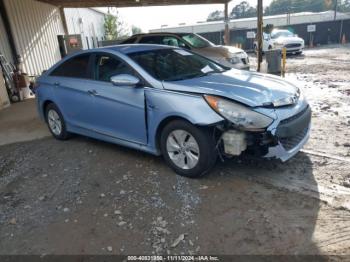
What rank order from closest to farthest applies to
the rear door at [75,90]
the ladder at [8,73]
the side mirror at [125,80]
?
the side mirror at [125,80]
the rear door at [75,90]
the ladder at [8,73]

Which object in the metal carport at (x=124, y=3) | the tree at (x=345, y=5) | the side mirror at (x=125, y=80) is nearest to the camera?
the side mirror at (x=125, y=80)

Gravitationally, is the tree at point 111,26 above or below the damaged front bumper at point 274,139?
above

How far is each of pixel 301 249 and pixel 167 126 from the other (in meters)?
1.99

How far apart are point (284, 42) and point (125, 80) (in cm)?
1800

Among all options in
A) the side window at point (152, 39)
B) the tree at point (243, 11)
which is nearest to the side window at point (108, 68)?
the side window at point (152, 39)

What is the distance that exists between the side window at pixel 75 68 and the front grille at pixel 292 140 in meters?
2.98

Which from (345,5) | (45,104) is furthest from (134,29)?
(345,5)

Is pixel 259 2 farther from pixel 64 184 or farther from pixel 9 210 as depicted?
pixel 9 210

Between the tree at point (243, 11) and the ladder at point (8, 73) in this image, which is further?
the tree at point (243, 11)

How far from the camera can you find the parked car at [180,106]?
3676 mm

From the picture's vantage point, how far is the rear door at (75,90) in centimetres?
505

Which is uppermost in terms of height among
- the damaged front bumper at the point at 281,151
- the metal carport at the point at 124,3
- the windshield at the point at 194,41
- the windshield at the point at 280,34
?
the metal carport at the point at 124,3

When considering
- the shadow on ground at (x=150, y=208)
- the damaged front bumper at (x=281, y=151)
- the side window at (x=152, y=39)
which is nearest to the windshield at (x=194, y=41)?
the side window at (x=152, y=39)

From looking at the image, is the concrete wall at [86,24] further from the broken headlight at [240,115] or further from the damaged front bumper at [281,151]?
the damaged front bumper at [281,151]
